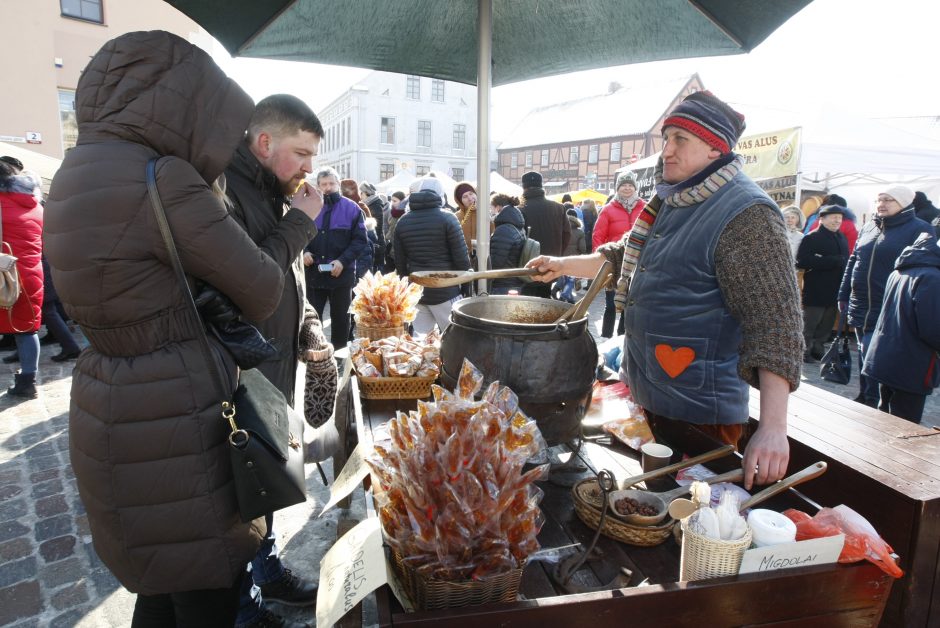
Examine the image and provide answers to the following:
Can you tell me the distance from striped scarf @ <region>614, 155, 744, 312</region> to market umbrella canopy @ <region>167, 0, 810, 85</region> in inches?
30.0

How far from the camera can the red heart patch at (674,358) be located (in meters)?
1.67

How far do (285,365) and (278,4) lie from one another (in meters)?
1.66

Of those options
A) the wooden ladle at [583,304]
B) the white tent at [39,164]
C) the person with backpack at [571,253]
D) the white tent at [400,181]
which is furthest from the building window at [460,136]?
the wooden ladle at [583,304]

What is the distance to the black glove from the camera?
1.43 meters

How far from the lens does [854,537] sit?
110 cm

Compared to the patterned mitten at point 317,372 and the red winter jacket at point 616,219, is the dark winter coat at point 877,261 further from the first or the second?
the patterned mitten at point 317,372

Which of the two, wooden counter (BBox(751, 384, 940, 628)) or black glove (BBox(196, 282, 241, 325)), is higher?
black glove (BBox(196, 282, 241, 325))

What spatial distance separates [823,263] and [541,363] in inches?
286

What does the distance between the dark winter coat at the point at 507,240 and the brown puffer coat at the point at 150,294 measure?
4.86 m

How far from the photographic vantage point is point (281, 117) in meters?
1.94

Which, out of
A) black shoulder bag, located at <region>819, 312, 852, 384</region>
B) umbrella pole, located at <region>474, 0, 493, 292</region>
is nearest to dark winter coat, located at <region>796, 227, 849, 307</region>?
black shoulder bag, located at <region>819, 312, 852, 384</region>

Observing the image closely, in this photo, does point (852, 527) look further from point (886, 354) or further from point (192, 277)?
point (886, 354)

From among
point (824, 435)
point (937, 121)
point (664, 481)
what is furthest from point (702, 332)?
point (937, 121)

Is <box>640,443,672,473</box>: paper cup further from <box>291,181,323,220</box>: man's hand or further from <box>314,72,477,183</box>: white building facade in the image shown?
<box>314,72,477,183</box>: white building facade
